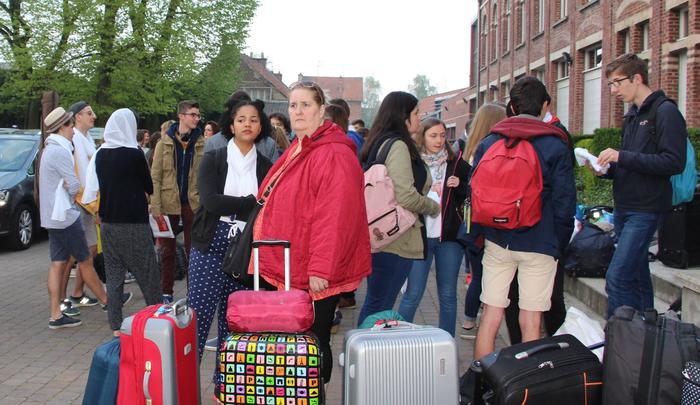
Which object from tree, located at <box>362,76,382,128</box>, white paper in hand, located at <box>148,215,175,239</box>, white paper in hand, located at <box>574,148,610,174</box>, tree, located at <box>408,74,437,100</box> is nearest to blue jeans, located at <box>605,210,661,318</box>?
white paper in hand, located at <box>574,148,610,174</box>

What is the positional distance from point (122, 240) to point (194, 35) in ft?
88.0

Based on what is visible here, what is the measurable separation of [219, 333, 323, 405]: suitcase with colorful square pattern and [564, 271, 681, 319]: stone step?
13.2ft

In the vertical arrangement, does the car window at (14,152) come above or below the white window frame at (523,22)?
below

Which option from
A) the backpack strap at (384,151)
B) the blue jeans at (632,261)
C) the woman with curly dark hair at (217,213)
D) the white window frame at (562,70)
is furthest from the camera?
the white window frame at (562,70)

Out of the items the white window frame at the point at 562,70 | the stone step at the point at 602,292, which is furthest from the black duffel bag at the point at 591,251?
the white window frame at the point at 562,70

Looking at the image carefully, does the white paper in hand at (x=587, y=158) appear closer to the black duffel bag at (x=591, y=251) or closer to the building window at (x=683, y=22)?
the black duffel bag at (x=591, y=251)

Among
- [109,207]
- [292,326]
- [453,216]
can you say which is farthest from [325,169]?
[109,207]

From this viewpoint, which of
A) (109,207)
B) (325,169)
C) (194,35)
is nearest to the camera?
(325,169)

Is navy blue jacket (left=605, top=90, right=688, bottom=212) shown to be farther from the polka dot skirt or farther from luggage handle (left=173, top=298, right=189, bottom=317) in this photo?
luggage handle (left=173, top=298, right=189, bottom=317)

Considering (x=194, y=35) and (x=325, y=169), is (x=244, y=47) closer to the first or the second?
(x=194, y=35)

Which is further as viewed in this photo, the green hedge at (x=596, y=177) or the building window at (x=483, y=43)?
the building window at (x=483, y=43)

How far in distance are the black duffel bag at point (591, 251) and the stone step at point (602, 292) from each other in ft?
0.33

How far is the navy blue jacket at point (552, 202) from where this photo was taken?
4.34 m

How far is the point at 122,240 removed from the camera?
604 cm
